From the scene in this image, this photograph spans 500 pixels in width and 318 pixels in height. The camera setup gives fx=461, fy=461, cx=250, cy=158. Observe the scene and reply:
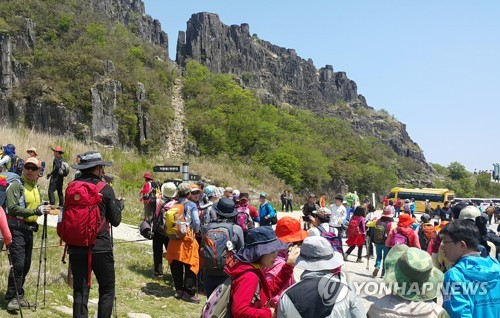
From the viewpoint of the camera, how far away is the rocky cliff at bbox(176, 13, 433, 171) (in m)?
113

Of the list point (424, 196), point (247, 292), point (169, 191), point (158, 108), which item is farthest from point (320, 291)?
point (424, 196)

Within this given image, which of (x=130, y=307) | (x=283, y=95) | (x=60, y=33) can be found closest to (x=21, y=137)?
(x=130, y=307)

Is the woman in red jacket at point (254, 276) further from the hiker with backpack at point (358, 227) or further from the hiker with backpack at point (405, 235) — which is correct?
the hiker with backpack at point (358, 227)

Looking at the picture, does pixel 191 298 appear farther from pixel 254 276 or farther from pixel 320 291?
pixel 320 291

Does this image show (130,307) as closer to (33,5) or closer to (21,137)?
(21,137)

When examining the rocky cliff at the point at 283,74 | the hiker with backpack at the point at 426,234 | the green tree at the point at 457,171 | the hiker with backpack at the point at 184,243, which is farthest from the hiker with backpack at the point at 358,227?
the green tree at the point at 457,171

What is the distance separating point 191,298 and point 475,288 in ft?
14.5

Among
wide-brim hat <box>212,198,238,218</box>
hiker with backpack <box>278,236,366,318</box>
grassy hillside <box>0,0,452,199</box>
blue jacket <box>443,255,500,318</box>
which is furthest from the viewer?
grassy hillside <box>0,0,452,199</box>

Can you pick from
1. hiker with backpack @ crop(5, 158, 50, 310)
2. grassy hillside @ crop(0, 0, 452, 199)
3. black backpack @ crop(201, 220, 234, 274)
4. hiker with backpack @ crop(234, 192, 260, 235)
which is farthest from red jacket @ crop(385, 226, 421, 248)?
grassy hillside @ crop(0, 0, 452, 199)

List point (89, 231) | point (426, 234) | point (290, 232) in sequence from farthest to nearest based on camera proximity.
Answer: point (426, 234)
point (89, 231)
point (290, 232)

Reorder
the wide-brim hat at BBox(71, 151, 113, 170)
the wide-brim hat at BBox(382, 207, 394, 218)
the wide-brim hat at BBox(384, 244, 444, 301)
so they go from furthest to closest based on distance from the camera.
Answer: the wide-brim hat at BBox(382, 207, 394, 218)
the wide-brim hat at BBox(71, 151, 113, 170)
the wide-brim hat at BBox(384, 244, 444, 301)

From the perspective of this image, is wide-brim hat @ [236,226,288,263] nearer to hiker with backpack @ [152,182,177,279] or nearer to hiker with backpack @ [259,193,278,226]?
hiker with backpack @ [152,182,177,279]

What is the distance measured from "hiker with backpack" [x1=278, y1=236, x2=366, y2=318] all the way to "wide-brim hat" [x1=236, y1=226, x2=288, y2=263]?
1.23 feet

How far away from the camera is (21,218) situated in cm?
518
